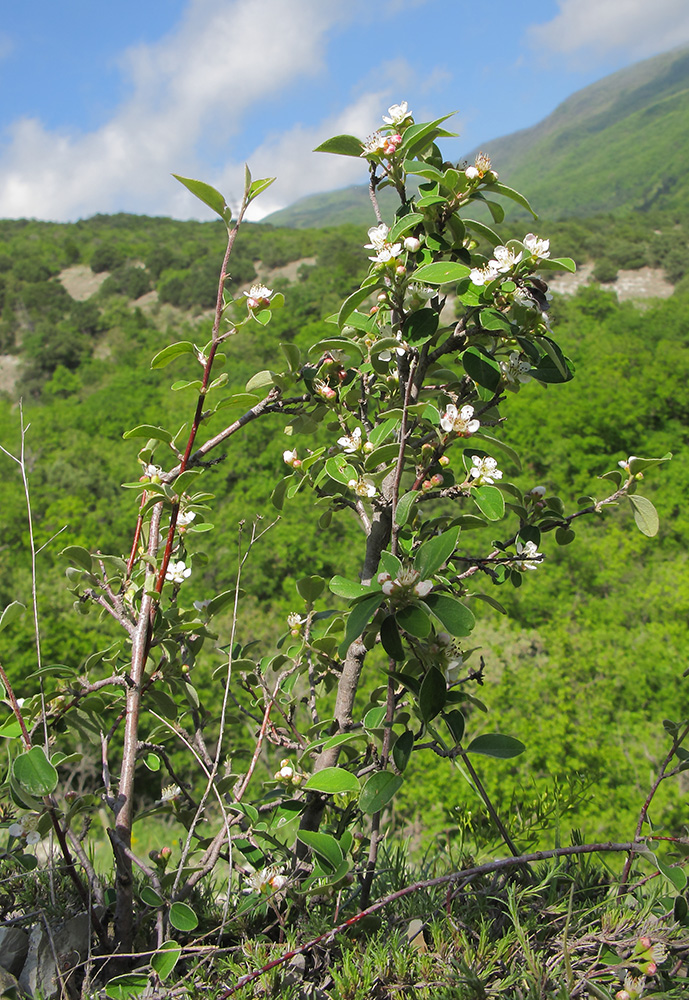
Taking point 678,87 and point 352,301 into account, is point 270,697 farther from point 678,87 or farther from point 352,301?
point 678,87

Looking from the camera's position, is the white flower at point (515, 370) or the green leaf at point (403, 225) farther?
the white flower at point (515, 370)

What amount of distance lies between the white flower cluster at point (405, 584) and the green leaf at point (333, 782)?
0.37 meters

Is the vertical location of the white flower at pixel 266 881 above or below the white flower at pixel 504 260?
below

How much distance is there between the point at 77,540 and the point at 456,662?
18.5m

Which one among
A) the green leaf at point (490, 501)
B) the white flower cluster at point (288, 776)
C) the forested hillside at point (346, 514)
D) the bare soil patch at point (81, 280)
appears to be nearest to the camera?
the green leaf at point (490, 501)

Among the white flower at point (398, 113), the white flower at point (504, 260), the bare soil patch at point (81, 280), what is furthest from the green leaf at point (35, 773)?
the bare soil patch at point (81, 280)

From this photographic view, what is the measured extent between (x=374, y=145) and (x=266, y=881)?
1482mm

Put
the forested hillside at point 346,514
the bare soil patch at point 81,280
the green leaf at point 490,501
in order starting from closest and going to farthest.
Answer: the green leaf at point 490,501, the forested hillside at point 346,514, the bare soil patch at point 81,280

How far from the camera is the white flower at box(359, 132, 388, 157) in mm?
1099

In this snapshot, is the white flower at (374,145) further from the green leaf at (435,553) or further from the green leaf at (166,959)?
the green leaf at (166,959)

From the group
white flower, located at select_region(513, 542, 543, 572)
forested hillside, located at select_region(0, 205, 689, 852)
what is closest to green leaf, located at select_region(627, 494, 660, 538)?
white flower, located at select_region(513, 542, 543, 572)

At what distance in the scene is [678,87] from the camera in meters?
117

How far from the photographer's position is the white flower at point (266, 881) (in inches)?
46.8

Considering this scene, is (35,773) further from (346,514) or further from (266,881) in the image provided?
(346,514)
